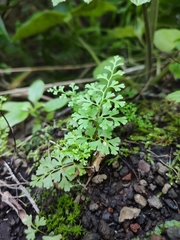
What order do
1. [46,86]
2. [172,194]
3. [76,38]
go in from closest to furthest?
[172,194] → [46,86] → [76,38]

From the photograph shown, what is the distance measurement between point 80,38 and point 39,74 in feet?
1.16

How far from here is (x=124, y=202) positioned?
2.70 ft

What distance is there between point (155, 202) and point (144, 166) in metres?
0.11

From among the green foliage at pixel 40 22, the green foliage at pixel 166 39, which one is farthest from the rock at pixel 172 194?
the green foliage at pixel 40 22

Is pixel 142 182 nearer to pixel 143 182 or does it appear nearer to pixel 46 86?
pixel 143 182

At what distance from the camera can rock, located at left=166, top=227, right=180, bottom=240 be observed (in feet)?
2.35

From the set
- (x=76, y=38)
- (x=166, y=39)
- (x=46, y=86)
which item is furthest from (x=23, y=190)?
(x=76, y=38)

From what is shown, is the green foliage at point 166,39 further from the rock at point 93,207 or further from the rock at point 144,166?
the rock at point 93,207

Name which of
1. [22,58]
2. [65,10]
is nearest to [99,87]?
[65,10]

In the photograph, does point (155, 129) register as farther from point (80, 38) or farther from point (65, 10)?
point (65, 10)

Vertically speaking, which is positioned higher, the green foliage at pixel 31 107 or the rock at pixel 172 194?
the green foliage at pixel 31 107

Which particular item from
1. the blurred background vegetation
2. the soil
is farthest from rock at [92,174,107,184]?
the blurred background vegetation

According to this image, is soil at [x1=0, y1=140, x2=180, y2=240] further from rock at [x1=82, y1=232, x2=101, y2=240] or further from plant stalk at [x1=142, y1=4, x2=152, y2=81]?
plant stalk at [x1=142, y1=4, x2=152, y2=81]

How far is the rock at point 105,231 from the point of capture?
2.51 ft
